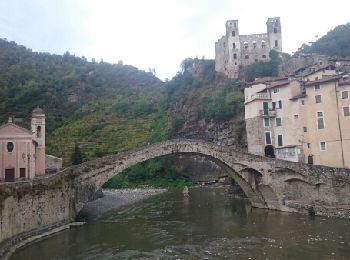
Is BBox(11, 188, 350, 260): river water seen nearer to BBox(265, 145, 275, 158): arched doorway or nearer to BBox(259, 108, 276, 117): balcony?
BBox(265, 145, 275, 158): arched doorway

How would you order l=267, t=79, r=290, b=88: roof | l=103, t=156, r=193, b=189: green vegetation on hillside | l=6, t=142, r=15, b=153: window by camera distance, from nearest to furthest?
l=6, t=142, r=15, b=153: window < l=267, t=79, r=290, b=88: roof < l=103, t=156, r=193, b=189: green vegetation on hillside

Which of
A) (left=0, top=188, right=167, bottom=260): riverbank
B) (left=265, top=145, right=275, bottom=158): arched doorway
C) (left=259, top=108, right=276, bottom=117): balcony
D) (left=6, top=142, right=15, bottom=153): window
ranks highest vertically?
(left=259, top=108, right=276, bottom=117): balcony

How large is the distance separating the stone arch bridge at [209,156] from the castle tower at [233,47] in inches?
1459

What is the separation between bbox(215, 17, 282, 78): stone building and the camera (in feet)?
222

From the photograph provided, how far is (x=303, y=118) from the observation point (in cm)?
3469

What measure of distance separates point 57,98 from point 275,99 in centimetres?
6866

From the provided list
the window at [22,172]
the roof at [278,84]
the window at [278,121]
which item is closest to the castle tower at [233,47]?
the roof at [278,84]

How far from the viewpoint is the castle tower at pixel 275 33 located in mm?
67188

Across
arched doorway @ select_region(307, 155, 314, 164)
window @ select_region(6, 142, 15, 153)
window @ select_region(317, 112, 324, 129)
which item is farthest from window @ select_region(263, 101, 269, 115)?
window @ select_region(6, 142, 15, 153)

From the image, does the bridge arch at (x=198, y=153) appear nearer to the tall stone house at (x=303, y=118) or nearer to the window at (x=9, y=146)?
the tall stone house at (x=303, y=118)

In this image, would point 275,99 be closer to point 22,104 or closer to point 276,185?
point 276,185

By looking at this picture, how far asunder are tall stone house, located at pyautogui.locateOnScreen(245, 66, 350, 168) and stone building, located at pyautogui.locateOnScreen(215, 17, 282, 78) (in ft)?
92.3

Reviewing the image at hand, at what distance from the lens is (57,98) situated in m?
94.2

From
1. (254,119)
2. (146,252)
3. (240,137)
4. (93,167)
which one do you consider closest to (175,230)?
(146,252)
